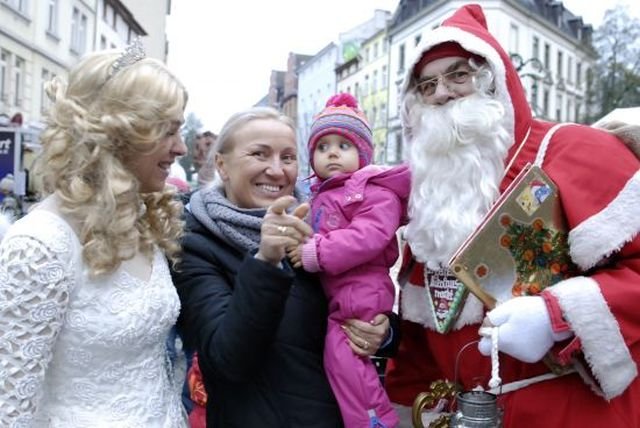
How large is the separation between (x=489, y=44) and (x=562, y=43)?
49.9 meters

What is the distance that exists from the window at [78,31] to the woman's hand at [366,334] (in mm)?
24573

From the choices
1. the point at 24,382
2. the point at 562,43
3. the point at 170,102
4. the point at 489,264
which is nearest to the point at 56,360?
the point at 24,382

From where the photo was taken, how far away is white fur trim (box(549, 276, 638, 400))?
2025 mm

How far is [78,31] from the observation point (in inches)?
982

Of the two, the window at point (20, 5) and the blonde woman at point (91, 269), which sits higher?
the window at point (20, 5)

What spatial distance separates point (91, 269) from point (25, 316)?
21 centimetres

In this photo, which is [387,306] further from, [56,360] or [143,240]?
[56,360]

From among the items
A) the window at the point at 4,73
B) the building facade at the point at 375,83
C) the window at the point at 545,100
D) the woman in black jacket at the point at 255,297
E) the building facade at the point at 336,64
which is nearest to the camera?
the woman in black jacket at the point at 255,297

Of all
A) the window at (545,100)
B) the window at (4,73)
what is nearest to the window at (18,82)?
the window at (4,73)

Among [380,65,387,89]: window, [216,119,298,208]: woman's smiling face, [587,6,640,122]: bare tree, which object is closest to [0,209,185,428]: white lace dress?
[216,119,298,208]: woman's smiling face

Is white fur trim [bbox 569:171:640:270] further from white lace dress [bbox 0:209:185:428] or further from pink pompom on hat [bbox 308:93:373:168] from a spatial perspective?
white lace dress [bbox 0:209:185:428]

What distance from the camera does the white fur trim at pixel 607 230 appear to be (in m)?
2.07

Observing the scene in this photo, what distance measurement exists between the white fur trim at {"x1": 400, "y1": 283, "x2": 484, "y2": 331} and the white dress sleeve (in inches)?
52.7

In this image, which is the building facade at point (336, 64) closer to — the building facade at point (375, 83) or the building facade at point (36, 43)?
the building facade at point (375, 83)
